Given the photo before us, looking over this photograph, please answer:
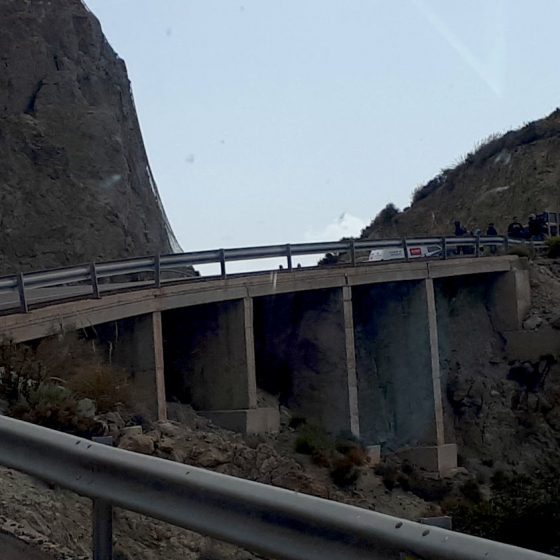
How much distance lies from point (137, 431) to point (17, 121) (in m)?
32.8

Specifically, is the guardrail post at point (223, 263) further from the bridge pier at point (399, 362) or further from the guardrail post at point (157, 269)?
the bridge pier at point (399, 362)

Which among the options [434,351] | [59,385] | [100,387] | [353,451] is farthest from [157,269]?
[434,351]

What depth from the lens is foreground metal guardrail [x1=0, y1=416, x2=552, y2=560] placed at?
4.42 m

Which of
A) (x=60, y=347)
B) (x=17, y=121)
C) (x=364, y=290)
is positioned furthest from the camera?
(x=17, y=121)

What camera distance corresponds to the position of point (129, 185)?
159 feet

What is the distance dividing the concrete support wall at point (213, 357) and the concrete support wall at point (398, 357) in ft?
25.7

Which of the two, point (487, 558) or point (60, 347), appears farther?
point (60, 347)

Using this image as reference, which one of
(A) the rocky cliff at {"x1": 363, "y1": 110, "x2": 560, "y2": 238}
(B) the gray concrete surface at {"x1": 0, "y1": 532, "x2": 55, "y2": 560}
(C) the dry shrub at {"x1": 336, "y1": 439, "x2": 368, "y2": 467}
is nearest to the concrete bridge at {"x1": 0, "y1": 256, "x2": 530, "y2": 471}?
(C) the dry shrub at {"x1": 336, "y1": 439, "x2": 368, "y2": 467}

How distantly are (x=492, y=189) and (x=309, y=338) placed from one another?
4519 centimetres

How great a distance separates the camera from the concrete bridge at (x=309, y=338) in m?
19.4

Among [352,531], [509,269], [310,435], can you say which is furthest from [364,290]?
[352,531]

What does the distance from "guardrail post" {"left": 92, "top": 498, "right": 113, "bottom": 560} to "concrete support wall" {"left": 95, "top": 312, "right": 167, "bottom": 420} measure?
1310 cm

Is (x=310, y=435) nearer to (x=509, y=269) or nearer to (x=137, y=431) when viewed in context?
(x=137, y=431)

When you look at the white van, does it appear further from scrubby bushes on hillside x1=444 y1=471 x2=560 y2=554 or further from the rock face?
scrubby bushes on hillside x1=444 y1=471 x2=560 y2=554
